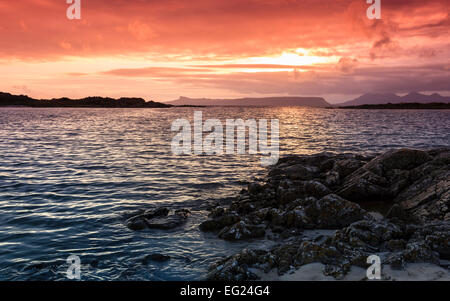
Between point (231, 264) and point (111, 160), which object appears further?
point (111, 160)

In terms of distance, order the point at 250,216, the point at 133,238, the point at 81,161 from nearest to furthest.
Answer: the point at 133,238 < the point at 250,216 < the point at 81,161

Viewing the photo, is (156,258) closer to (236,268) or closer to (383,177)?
(236,268)

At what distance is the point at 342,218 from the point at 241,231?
372cm

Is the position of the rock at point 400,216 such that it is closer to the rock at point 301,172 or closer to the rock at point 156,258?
the rock at point 301,172

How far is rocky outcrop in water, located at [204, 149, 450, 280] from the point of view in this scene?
26.9 ft

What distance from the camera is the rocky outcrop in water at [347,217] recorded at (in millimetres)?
8211

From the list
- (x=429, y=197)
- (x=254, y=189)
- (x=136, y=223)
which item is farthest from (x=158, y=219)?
(x=429, y=197)

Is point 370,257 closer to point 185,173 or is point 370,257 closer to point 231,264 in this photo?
point 231,264

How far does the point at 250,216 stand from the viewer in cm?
1212

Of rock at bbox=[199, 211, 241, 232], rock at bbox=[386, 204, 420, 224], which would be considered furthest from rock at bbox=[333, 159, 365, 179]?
rock at bbox=[199, 211, 241, 232]

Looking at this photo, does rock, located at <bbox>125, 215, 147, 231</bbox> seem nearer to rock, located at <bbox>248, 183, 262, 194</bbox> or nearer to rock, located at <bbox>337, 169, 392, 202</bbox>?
rock, located at <bbox>248, 183, 262, 194</bbox>

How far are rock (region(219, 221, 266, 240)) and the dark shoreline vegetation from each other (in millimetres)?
33
